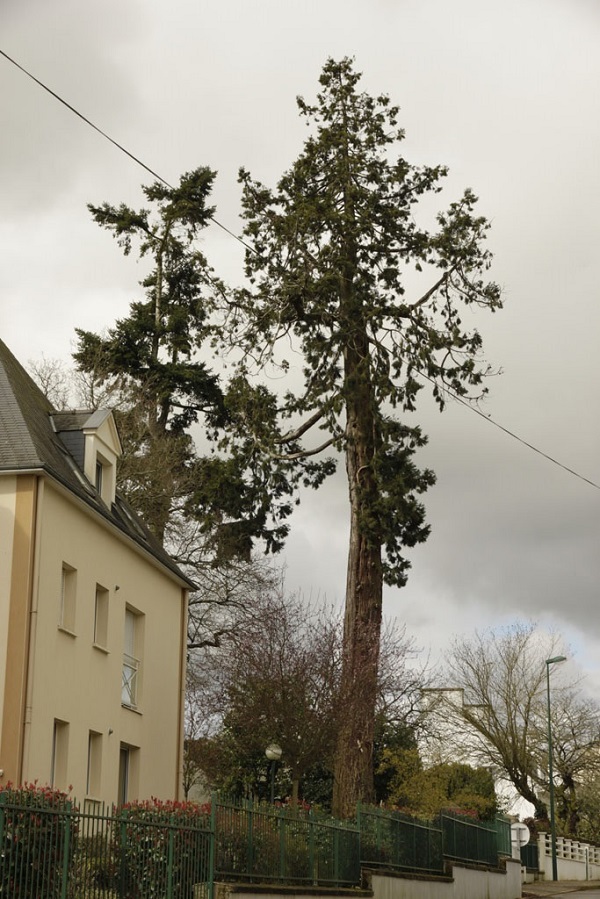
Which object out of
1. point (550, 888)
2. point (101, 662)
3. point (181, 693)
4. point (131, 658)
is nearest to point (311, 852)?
point (101, 662)

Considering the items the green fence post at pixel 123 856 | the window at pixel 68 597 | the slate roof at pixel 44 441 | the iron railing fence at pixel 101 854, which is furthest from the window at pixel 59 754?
the green fence post at pixel 123 856

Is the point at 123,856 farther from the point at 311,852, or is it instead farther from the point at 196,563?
the point at 196,563

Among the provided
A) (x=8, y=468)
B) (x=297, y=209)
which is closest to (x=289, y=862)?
(x=8, y=468)

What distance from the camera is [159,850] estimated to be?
13.9 meters

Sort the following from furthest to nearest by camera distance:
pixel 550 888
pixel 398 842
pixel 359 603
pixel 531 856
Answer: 1. pixel 531 856
2. pixel 550 888
3. pixel 359 603
4. pixel 398 842

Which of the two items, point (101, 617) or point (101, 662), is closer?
point (101, 662)

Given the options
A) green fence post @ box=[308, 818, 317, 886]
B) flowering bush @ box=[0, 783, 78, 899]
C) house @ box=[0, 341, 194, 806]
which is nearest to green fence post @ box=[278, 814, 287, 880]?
green fence post @ box=[308, 818, 317, 886]

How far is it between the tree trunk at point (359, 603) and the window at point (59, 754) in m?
6.81

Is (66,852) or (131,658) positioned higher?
(131,658)

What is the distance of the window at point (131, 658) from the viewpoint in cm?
2320

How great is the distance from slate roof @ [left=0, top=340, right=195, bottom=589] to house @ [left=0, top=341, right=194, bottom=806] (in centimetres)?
4

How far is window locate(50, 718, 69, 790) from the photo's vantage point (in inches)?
778

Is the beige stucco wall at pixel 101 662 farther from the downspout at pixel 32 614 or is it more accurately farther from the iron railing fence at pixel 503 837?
the iron railing fence at pixel 503 837

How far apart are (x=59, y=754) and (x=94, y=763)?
153 centimetres
